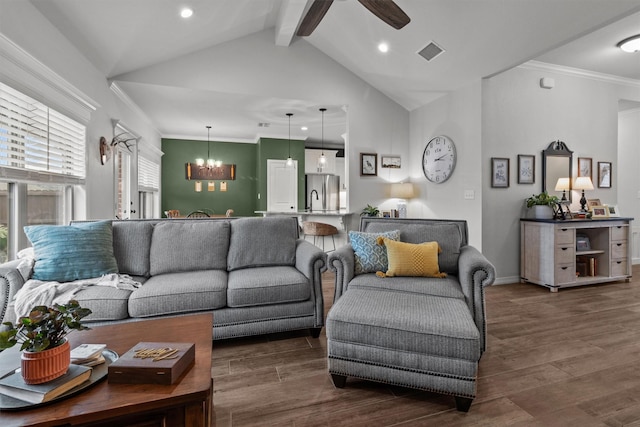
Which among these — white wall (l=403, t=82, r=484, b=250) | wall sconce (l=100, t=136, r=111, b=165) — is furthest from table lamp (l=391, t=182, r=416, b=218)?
wall sconce (l=100, t=136, r=111, b=165)

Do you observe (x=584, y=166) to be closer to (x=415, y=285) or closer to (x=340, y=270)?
(x=415, y=285)

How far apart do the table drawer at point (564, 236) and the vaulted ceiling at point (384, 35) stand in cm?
199

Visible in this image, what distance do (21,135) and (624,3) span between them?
4700mm

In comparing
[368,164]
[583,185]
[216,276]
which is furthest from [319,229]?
[583,185]

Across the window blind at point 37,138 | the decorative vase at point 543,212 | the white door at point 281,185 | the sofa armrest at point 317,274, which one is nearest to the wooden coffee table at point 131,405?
the sofa armrest at point 317,274

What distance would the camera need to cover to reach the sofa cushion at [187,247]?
2686 millimetres

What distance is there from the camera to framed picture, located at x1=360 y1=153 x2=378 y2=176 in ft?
16.6

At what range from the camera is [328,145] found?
841 centimetres

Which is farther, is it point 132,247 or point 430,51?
point 430,51

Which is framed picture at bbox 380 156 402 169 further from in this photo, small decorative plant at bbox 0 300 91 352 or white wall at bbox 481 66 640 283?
small decorative plant at bbox 0 300 91 352

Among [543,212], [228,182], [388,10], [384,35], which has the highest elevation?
[384,35]

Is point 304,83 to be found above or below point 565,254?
above

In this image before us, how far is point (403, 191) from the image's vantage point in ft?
16.8

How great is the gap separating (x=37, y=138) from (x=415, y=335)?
316 cm
